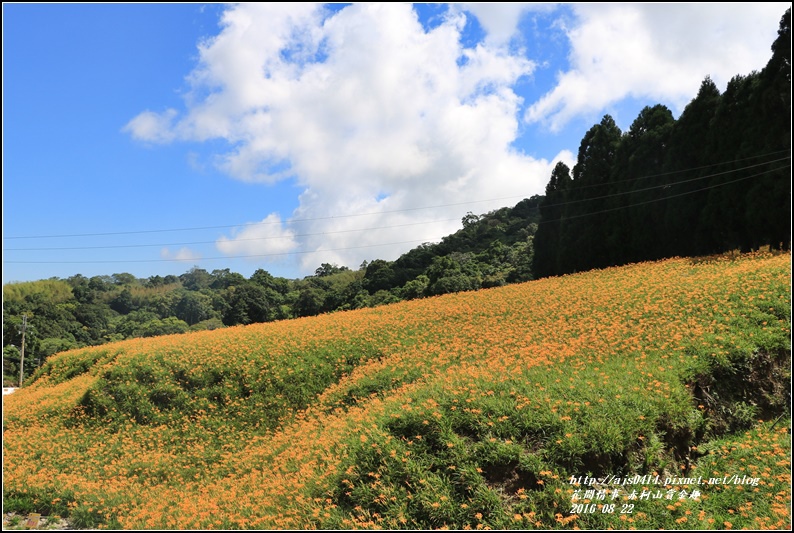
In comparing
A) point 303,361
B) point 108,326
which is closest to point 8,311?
point 108,326

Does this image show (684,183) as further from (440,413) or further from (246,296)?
(246,296)

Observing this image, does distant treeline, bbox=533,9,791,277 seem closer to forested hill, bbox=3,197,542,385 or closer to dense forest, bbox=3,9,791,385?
dense forest, bbox=3,9,791,385

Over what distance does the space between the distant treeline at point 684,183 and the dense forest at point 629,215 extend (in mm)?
49

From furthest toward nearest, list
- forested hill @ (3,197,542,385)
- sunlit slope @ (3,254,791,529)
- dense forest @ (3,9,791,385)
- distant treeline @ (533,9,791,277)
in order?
forested hill @ (3,197,542,385), dense forest @ (3,9,791,385), distant treeline @ (533,9,791,277), sunlit slope @ (3,254,791,529)

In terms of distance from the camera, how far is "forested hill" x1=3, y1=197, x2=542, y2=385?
40312 millimetres

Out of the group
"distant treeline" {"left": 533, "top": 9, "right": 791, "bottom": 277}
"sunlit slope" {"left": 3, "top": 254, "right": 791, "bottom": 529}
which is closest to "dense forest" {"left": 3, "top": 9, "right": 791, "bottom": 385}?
"distant treeline" {"left": 533, "top": 9, "right": 791, "bottom": 277}

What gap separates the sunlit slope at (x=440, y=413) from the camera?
6496 millimetres

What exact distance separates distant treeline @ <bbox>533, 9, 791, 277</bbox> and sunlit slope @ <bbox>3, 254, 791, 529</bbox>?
10.2ft

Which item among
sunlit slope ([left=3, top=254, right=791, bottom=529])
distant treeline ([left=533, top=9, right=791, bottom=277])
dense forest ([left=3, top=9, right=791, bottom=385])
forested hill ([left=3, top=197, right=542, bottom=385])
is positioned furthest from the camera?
forested hill ([left=3, top=197, right=542, bottom=385])

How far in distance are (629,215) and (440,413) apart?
69.2 feet

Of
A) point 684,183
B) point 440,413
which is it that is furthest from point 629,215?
point 440,413

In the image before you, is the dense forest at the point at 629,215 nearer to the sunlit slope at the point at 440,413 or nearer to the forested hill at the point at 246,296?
the forested hill at the point at 246,296

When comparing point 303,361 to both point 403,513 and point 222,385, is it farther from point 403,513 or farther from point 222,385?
point 403,513

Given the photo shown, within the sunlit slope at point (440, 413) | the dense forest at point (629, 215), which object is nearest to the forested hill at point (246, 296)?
the dense forest at point (629, 215)
